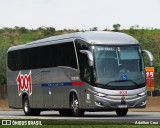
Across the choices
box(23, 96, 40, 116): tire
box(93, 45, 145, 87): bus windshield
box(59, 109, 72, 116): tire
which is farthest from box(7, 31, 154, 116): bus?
box(23, 96, 40, 116): tire

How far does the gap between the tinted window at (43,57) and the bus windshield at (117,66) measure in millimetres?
1374

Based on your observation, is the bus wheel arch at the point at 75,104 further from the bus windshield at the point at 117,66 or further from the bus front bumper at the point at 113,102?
the bus windshield at the point at 117,66

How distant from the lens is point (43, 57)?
36.7 m

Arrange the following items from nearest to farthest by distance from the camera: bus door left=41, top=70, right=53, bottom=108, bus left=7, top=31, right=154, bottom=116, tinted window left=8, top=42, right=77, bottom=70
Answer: bus left=7, top=31, right=154, bottom=116
tinted window left=8, top=42, right=77, bottom=70
bus door left=41, top=70, right=53, bottom=108

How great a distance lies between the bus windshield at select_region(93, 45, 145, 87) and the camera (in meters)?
32.1

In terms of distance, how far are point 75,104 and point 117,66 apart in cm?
284

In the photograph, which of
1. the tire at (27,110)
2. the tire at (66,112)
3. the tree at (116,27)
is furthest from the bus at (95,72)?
the tree at (116,27)

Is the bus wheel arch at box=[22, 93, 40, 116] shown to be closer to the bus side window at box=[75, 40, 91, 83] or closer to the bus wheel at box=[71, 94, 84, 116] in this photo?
the bus wheel at box=[71, 94, 84, 116]

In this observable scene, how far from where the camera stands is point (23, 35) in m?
127

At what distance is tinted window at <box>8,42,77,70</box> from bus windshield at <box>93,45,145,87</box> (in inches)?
54.1

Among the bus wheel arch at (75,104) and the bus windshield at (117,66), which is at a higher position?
the bus windshield at (117,66)

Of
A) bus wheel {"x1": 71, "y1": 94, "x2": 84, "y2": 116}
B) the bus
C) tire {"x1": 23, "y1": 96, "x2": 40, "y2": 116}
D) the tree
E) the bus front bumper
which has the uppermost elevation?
the bus

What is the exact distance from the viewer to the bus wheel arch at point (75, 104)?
33219mm

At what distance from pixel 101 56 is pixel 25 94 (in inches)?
340
